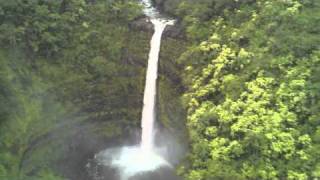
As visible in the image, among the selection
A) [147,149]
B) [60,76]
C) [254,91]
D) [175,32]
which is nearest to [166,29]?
[175,32]

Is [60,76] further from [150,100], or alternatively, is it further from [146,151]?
[146,151]

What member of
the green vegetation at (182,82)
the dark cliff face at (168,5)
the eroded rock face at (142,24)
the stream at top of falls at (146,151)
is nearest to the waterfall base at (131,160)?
the stream at top of falls at (146,151)

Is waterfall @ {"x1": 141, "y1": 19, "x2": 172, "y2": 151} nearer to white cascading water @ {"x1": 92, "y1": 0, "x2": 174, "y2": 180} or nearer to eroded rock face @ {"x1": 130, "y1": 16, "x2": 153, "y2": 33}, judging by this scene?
white cascading water @ {"x1": 92, "y1": 0, "x2": 174, "y2": 180}

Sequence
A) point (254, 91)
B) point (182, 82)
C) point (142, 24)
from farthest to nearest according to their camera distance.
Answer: point (142, 24), point (182, 82), point (254, 91)

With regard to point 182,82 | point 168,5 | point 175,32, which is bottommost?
point 182,82

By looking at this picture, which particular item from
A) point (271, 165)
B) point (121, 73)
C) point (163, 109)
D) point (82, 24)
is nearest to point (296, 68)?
point (271, 165)

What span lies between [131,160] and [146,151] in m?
0.71

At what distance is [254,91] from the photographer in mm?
15102

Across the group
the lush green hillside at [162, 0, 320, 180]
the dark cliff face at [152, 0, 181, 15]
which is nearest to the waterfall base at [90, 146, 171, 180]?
the lush green hillside at [162, 0, 320, 180]

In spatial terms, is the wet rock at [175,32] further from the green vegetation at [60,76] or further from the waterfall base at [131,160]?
the waterfall base at [131,160]

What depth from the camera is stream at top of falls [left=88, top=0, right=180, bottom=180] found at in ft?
Answer: 55.4

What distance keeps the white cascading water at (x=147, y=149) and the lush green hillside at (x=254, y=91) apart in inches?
52.2

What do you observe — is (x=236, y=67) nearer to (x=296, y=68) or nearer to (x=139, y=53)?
(x=296, y=68)

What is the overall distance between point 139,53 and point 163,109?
2196 millimetres
